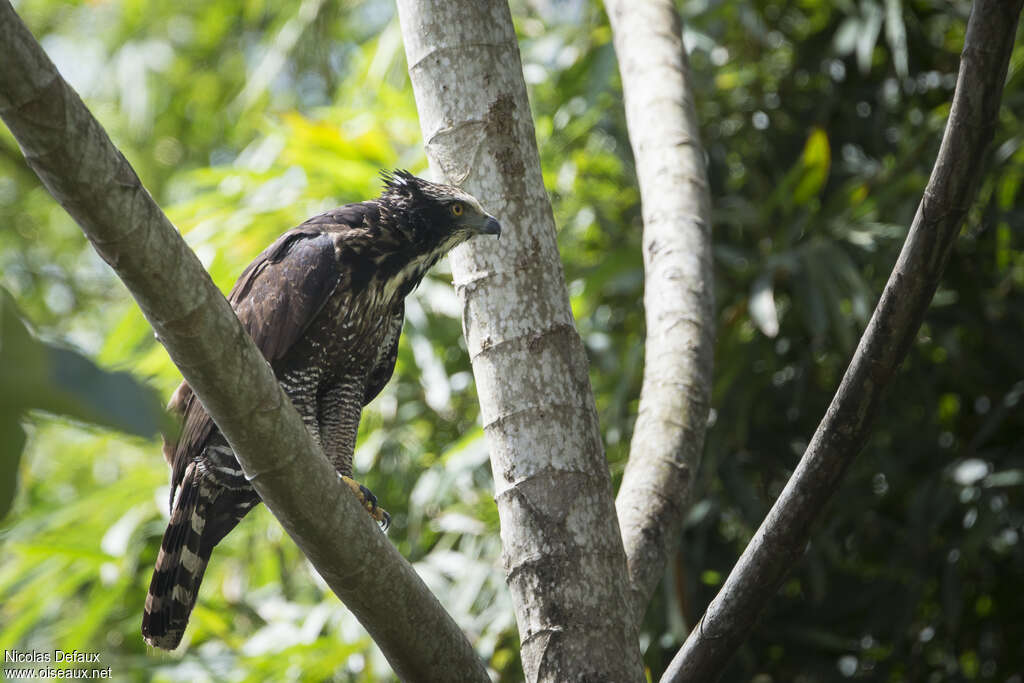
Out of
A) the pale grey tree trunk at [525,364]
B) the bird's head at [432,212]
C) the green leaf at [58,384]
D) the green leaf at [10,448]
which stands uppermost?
the bird's head at [432,212]

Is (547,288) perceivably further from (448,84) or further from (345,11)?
(345,11)

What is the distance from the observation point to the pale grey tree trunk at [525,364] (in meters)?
1.67

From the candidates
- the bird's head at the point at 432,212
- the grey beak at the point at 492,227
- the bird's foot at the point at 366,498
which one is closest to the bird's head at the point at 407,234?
the bird's head at the point at 432,212

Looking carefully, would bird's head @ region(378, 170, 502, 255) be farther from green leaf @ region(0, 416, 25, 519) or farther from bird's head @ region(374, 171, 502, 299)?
green leaf @ region(0, 416, 25, 519)

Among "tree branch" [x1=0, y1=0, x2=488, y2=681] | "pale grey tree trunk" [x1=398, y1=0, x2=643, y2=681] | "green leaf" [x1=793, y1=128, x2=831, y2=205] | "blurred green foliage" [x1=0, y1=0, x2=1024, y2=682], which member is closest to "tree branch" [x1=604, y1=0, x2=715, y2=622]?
"pale grey tree trunk" [x1=398, y1=0, x2=643, y2=681]

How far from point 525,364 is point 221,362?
67 centimetres

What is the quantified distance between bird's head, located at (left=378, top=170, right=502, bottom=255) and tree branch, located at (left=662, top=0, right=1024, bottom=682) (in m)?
0.75

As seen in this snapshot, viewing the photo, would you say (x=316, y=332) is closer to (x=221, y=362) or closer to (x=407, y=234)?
(x=407, y=234)

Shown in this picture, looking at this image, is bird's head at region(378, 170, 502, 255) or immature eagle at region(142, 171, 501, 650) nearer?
bird's head at region(378, 170, 502, 255)

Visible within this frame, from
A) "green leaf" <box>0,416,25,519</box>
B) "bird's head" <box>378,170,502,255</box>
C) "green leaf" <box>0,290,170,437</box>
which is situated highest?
"bird's head" <box>378,170,502,255</box>

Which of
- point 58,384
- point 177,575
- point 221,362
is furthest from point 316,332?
point 58,384

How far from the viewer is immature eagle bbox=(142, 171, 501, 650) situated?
2252 mm

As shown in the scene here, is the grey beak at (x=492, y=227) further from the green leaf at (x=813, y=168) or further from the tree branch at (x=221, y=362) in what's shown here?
the green leaf at (x=813, y=168)

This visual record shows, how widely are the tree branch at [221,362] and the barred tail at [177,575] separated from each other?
2.72ft
